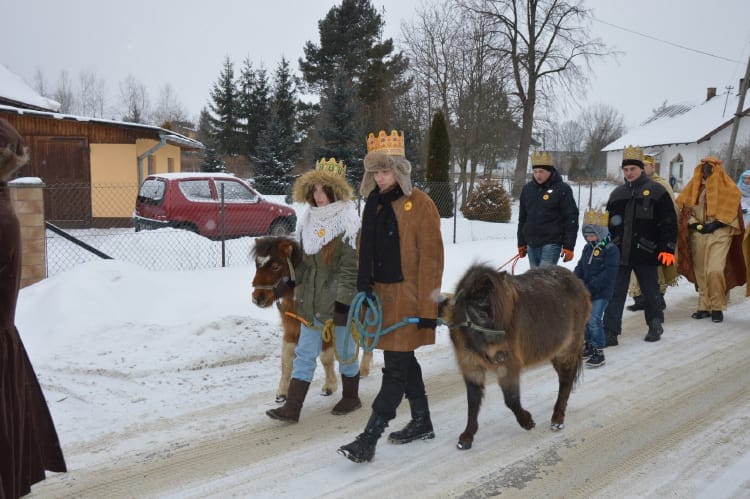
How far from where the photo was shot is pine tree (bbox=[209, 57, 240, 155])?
38.0m

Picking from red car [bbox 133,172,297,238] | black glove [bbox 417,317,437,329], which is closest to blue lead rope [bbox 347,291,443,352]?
black glove [bbox 417,317,437,329]

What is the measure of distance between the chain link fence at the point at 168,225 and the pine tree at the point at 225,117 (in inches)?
857

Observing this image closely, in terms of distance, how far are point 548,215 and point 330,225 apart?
2.72 metres

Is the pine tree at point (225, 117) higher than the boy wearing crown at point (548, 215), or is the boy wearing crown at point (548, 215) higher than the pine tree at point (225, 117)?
the pine tree at point (225, 117)

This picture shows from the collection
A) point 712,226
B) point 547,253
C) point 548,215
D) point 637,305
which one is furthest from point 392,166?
point 637,305

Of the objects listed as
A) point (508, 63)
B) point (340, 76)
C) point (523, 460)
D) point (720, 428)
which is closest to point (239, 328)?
point (523, 460)

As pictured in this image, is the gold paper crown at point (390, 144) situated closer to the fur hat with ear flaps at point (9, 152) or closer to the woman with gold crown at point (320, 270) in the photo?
the woman with gold crown at point (320, 270)

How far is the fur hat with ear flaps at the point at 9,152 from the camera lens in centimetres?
223

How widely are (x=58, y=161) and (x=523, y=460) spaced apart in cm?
1666

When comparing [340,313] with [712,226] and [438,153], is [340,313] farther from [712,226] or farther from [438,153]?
[438,153]

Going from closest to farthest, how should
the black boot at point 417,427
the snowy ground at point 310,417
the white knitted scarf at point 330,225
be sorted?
1. the snowy ground at point 310,417
2. the black boot at point 417,427
3. the white knitted scarf at point 330,225

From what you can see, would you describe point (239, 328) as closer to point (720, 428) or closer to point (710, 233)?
point (720, 428)

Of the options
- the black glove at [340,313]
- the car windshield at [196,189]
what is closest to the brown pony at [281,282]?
the black glove at [340,313]

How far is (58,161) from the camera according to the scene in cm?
1673
